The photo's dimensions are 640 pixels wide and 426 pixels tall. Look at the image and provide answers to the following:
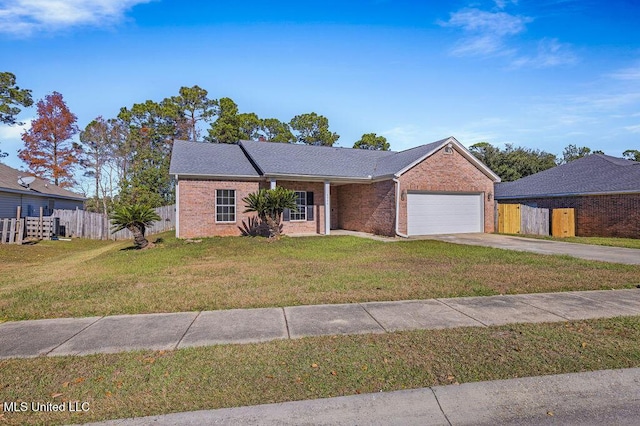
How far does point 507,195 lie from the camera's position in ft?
80.8

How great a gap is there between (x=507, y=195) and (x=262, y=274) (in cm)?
2190

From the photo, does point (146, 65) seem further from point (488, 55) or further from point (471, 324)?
point (471, 324)

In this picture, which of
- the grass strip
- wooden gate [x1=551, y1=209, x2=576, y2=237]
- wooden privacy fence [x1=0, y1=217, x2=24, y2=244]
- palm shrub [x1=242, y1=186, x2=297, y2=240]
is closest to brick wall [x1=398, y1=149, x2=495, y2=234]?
wooden gate [x1=551, y1=209, x2=576, y2=237]

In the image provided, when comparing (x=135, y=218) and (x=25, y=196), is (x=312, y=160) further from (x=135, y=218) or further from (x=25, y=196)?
(x=25, y=196)

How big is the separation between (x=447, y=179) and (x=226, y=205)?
11627 mm

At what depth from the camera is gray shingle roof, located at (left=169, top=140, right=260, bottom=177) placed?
17203mm

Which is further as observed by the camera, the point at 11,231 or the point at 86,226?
the point at 86,226

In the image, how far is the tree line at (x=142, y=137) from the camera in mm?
30781

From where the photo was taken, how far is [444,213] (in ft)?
61.7

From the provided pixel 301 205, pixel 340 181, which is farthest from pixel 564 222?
A: pixel 301 205

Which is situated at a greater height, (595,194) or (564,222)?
(595,194)

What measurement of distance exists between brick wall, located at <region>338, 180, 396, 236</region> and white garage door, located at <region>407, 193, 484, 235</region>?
3.40ft

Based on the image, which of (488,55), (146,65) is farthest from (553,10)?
(146,65)

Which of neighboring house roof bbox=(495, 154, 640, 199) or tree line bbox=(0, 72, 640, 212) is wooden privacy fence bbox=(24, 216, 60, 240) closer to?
tree line bbox=(0, 72, 640, 212)
